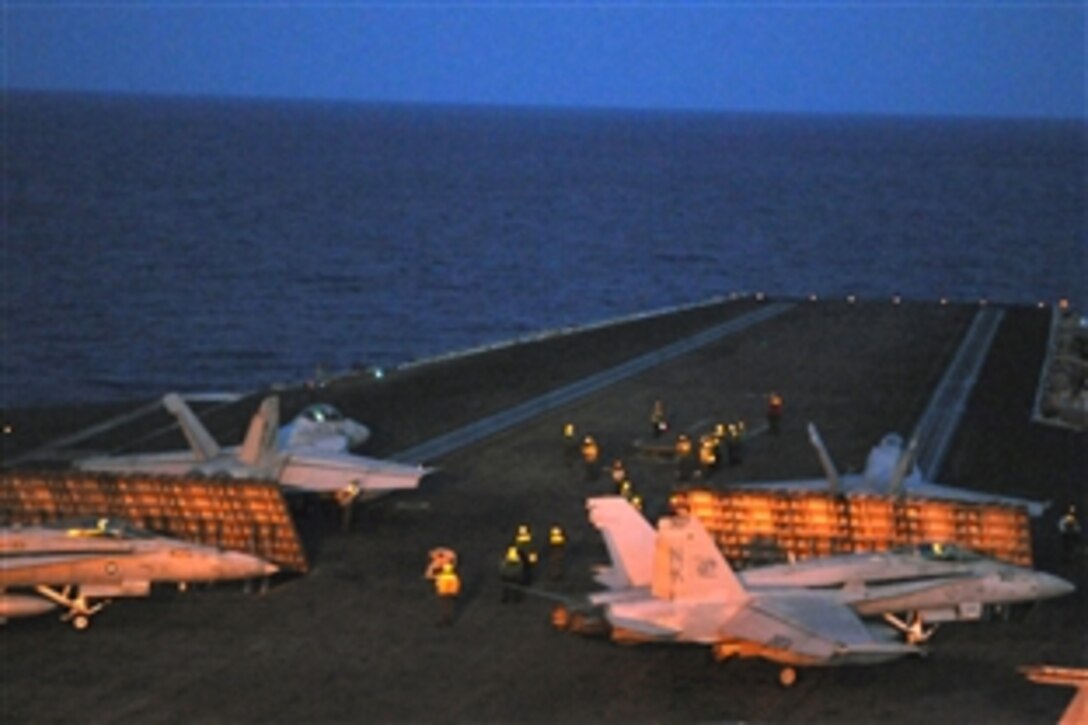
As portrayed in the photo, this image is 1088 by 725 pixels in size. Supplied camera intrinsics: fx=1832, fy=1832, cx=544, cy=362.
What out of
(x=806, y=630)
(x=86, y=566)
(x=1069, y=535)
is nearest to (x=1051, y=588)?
(x=806, y=630)

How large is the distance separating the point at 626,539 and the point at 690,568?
3082mm

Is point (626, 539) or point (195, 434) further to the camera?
point (195, 434)

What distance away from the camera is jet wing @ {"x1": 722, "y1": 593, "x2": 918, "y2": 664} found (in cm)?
3522

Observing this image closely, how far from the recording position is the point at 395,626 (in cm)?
4103

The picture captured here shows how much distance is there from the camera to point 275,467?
4934 cm

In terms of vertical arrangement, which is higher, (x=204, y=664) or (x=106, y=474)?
(x=106, y=474)

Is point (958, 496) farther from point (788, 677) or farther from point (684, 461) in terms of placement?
point (788, 677)

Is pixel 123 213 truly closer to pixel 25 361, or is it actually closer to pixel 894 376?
pixel 25 361

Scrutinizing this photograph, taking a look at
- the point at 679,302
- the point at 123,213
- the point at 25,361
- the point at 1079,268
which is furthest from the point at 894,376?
the point at 123,213

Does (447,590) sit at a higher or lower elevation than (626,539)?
lower

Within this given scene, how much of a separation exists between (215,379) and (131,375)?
4581 millimetres

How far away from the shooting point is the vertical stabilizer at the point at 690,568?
36531 millimetres

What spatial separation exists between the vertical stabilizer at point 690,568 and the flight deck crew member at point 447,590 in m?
5.52

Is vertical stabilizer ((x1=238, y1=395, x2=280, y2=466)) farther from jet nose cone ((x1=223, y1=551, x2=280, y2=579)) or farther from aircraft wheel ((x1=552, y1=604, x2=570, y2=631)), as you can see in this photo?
aircraft wheel ((x1=552, y1=604, x2=570, y2=631))
